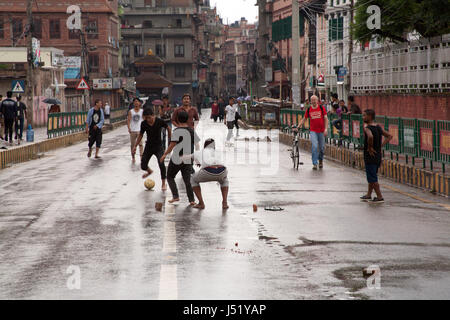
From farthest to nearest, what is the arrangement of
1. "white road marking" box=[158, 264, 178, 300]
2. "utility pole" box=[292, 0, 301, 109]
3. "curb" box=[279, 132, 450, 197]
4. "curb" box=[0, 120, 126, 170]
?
1. "utility pole" box=[292, 0, 301, 109]
2. "curb" box=[0, 120, 126, 170]
3. "curb" box=[279, 132, 450, 197]
4. "white road marking" box=[158, 264, 178, 300]

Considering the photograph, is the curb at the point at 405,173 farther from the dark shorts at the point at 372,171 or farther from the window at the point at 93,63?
the window at the point at 93,63

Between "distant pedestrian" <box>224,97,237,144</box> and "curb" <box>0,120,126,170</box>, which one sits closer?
"curb" <box>0,120,126,170</box>

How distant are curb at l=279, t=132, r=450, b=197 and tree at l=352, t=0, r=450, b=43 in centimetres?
648

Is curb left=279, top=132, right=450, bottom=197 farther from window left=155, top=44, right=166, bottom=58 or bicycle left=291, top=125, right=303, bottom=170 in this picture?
window left=155, top=44, right=166, bottom=58

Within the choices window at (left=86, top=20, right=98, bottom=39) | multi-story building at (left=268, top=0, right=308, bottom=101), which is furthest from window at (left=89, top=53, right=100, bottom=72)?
multi-story building at (left=268, top=0, right=308, bottom=101)

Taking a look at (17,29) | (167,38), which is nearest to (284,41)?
(17,29)

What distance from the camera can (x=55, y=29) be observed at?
284 ft

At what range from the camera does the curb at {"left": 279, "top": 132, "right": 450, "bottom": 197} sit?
55.4 ft

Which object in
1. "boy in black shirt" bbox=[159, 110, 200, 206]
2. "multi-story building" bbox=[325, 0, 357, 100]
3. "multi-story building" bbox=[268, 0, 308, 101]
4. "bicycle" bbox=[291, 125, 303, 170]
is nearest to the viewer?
"boy in black shirt" bbox=[159, 110, 200, 206]

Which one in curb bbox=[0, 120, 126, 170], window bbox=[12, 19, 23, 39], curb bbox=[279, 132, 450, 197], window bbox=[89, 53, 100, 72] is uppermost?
window bbox=[12, 19, 23, 39]

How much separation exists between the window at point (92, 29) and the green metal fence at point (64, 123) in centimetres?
4275

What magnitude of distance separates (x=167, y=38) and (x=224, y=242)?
11916cm
